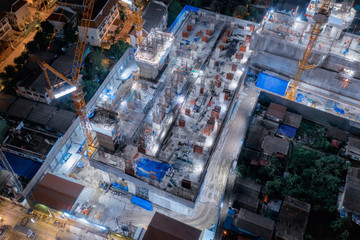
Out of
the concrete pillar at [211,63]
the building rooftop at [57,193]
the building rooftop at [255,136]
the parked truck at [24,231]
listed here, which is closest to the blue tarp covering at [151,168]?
the building rooftop at [57,193]

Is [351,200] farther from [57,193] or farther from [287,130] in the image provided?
[57,193]

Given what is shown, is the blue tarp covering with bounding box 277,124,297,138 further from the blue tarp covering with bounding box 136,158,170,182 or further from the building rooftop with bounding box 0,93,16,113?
the building rooftop with bounding box 0,93,16,113

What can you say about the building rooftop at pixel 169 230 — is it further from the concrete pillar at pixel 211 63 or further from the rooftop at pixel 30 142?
the concrete pillar at pixel 211 63

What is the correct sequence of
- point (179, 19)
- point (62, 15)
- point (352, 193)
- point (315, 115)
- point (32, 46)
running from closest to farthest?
1. point (352, 193)
2. point (315, 115)
3. point (32, 46)
4. point (179, 19)
5. point (62, 15)

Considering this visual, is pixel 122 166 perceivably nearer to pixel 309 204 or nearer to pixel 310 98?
pixel 309 204

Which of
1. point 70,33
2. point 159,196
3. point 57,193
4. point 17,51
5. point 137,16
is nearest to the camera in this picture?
point 159,196

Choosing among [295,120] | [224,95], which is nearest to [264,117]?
[295,120]

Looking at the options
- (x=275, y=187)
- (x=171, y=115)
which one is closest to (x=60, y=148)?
(x=171, y=115)
